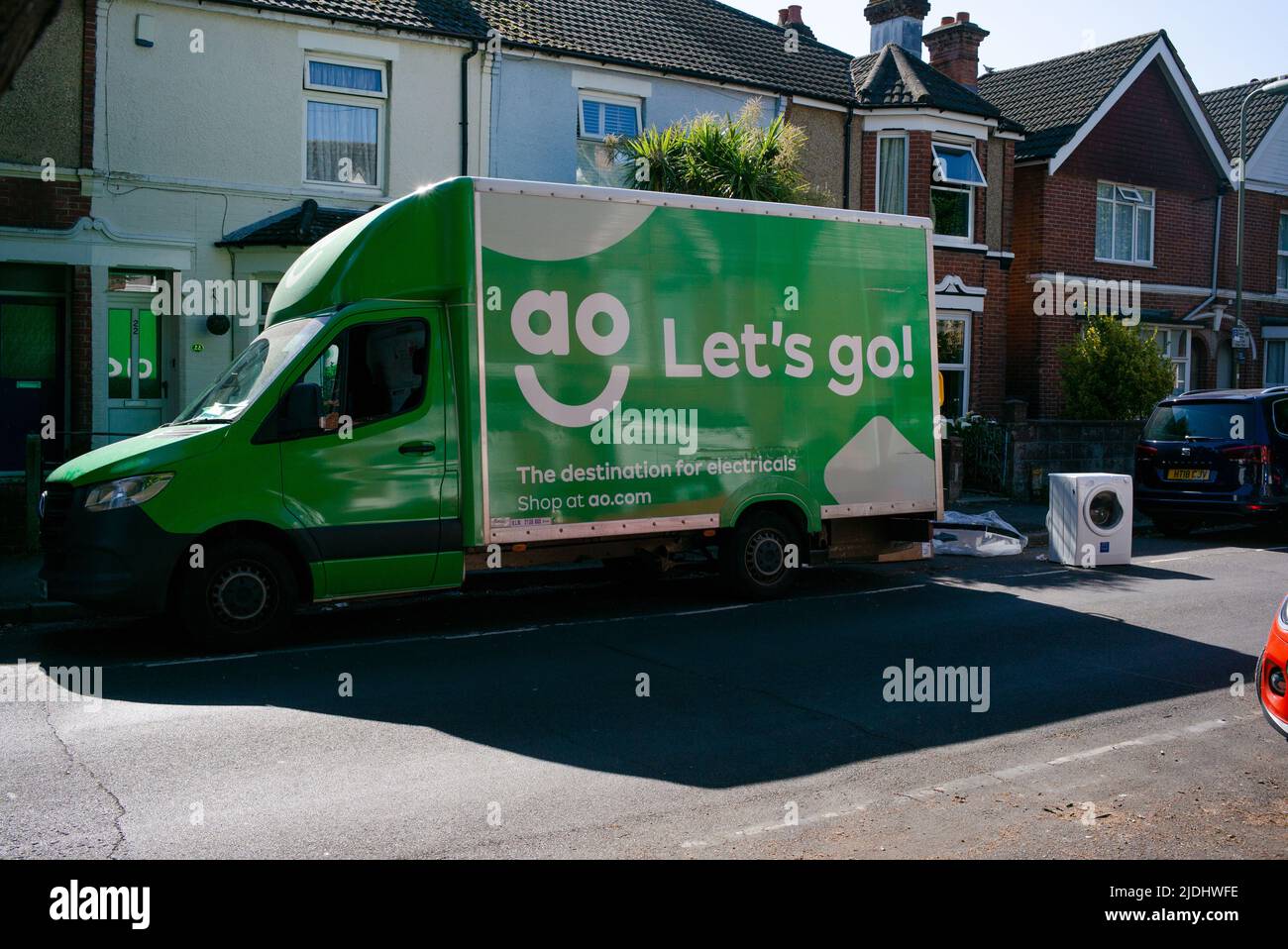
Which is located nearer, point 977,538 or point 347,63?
point 977,538

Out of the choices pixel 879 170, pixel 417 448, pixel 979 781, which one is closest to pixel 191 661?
pixel 417 448

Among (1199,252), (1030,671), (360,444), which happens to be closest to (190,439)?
(360,444)

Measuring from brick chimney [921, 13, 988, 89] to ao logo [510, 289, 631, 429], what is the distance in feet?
56.9

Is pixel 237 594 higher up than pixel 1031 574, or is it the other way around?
pixel 237 594

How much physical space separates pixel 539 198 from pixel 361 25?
29.2 feet

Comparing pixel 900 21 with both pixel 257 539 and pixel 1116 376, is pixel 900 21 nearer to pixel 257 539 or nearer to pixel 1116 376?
pixel 1116 376

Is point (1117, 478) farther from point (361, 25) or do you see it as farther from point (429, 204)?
point (361, 25)

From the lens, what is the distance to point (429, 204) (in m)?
9.06

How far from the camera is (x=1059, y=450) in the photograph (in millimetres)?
19484

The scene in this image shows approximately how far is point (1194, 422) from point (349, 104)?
12.4 meters

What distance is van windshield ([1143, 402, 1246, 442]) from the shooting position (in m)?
15.4

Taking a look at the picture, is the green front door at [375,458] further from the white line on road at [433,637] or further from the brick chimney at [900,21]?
the brick chimney at [900,21]

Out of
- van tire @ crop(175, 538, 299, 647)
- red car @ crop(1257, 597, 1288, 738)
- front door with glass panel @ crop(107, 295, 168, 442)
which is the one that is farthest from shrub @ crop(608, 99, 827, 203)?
red car @ crop(1257, 597, 1288, 738)

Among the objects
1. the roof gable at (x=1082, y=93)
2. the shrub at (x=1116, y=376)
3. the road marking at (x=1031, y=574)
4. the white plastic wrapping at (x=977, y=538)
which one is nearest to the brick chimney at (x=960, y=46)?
the roof gable at (x=1082, y=93)
